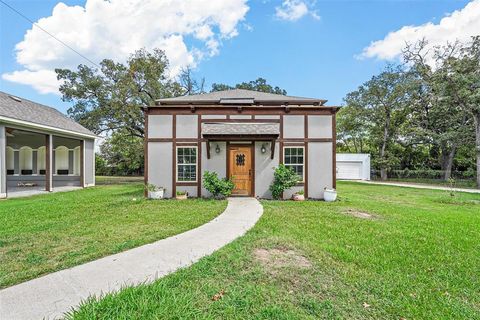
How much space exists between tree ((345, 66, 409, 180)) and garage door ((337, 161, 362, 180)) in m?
2.23

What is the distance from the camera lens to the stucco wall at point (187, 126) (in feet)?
33.2

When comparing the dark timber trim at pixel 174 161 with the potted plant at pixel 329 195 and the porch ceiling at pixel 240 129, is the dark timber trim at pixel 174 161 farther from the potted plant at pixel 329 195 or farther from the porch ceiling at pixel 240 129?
the potted plant at pixel 329 195

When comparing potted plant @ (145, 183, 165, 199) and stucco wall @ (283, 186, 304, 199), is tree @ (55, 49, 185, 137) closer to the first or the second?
potted plant @ (145, 183, 165, 199)

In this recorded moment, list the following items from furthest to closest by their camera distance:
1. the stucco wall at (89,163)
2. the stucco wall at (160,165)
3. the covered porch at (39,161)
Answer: the covered porch at (39,161) → the stucco wall at (89,163) → the stucco wall at (160,165)

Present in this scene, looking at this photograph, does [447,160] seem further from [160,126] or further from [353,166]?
[160,126]

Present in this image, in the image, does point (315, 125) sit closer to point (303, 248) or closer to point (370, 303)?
point (303, 248)

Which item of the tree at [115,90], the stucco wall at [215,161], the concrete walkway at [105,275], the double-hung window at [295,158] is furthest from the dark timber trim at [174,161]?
the tree at [115,90]

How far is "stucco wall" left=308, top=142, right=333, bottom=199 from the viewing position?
10078 mm

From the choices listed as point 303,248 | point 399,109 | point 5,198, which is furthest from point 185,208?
point 399,109

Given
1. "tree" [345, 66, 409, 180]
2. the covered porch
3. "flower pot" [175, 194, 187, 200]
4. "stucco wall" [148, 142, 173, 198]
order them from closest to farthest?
"flower pot" [175, 194, 187, 200] < "stucco wall" [148, 142, 173, 198] < the covered porch < "tree" [345, 66, 409, 180]

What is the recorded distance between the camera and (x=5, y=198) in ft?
34.3

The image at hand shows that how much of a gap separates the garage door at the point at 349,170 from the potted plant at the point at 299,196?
1693cm

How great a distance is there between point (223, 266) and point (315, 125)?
323 inches

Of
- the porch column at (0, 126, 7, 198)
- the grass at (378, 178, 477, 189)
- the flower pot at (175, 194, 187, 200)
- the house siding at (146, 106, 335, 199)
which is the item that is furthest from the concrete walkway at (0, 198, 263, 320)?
the grass at (378, 178, 477, 189)
